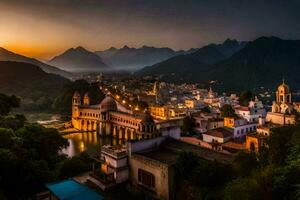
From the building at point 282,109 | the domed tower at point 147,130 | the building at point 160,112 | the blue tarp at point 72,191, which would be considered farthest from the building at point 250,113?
the blue tarp at point 72,191

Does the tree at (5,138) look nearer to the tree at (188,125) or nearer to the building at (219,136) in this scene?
the building at (219,136)

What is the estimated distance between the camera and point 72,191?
1483 centimetres

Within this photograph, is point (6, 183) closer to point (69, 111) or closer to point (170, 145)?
point (170, 145)

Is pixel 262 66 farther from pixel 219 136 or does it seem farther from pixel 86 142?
pixel 86 142

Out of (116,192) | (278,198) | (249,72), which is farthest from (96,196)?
(249,72)

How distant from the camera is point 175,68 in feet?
644

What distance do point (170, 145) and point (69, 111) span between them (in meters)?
40.2

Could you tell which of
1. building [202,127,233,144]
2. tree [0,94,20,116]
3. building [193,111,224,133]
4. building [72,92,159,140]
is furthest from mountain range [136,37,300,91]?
tree [0,94,20,116]

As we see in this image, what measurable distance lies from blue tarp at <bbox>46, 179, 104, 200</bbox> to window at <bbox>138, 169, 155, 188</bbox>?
3116 mm

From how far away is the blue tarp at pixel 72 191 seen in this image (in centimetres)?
1414

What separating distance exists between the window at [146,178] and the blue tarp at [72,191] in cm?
312

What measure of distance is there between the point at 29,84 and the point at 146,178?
8950 cm

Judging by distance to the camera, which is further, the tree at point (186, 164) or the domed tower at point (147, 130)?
the domed tower at point (147, 130)

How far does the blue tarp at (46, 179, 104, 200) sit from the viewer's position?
14.1 meters
